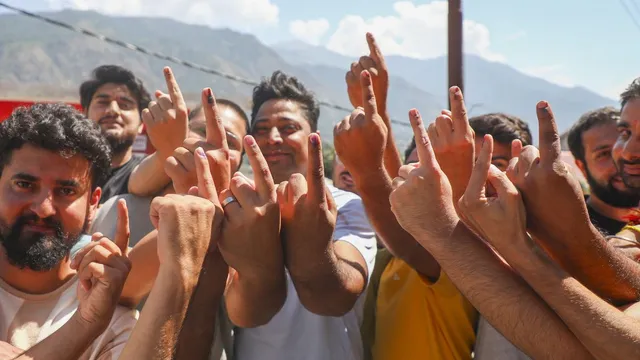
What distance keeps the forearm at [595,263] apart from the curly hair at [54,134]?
1.82m

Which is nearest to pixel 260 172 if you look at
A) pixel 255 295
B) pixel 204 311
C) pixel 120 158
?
pixel 255 295

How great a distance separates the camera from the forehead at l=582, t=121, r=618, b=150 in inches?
150

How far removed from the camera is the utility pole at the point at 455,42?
7050 mm

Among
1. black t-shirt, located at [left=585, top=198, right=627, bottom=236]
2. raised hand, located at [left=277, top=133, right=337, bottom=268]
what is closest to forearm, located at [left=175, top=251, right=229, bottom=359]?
raised hand, located at [left=277, top=133, right=337, bottom=268]

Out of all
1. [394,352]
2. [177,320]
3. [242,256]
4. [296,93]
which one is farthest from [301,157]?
[177,320]

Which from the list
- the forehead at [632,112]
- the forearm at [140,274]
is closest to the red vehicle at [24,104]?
the forearm at [140,274]

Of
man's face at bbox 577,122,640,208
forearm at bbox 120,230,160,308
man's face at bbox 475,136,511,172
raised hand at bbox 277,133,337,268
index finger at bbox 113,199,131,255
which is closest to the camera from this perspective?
raised hand at bbox 277,133,337,268

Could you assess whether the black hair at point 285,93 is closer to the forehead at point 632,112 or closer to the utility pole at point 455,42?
the forehead at point 632,112

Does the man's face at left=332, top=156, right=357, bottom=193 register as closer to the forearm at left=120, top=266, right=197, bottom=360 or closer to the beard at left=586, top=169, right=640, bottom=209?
the beard at left=586, top=169, right=640, bottom=209

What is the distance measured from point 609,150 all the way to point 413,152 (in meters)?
1.27

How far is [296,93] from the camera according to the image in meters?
3.34

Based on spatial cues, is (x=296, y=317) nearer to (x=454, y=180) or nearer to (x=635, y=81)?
(x=454, y=180)

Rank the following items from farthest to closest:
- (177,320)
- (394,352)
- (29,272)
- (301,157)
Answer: (301,157) < (394,352) < (29,272) < (177,320)

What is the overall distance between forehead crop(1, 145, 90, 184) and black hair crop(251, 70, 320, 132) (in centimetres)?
114
